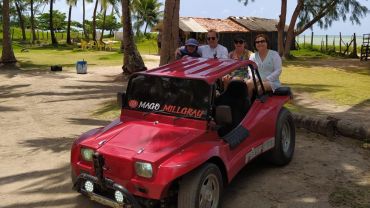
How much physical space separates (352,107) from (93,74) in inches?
511

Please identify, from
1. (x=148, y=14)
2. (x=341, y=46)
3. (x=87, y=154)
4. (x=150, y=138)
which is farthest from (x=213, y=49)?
(x=148, y=14)

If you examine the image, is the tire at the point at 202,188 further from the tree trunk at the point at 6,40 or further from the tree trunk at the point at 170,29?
the tree trunk at the point at 6,40

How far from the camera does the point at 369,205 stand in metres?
5.05

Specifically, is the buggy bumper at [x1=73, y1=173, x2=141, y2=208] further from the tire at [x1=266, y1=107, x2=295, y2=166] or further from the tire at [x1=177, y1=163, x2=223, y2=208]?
the tire at [x1=266, y1=107, x2=295, y2=166]

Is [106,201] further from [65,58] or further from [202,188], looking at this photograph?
[65,58]

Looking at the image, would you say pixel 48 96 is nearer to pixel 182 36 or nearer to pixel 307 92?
pixel 307 92

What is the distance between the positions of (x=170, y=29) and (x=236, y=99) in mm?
6371

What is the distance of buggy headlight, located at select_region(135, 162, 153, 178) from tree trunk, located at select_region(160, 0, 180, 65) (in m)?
7.76

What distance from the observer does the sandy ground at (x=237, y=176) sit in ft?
17.2

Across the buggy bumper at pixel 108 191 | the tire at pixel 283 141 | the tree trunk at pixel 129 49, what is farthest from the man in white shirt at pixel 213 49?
the tree trunk at pixel 129 49

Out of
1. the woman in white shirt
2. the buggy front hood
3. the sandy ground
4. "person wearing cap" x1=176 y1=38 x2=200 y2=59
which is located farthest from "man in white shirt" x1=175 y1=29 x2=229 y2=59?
the buggy front hood

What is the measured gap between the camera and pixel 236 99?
5.72 m

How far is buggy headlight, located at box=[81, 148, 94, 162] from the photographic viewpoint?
4672mm

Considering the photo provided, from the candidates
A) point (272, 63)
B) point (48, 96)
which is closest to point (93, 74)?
point (48, 96)
